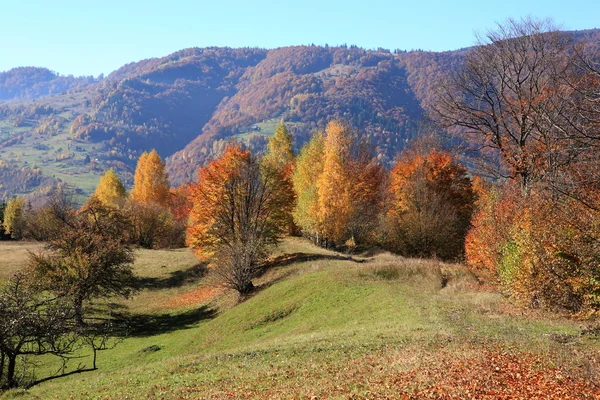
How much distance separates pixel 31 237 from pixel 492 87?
339 feet

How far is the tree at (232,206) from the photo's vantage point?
47.6 metres

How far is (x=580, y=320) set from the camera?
21484 mm

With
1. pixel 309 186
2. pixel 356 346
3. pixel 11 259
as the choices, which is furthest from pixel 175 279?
pixel 356 346

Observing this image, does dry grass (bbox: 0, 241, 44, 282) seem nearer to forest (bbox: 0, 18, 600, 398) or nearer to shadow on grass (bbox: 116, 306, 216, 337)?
forest (bbox: 0, 18, 600, 398)

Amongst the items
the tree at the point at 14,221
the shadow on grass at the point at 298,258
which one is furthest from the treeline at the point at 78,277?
the shadow on grass at the point at 298,258

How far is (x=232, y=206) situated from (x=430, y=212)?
79.6 feet

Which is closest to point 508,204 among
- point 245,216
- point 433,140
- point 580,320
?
point 580,320

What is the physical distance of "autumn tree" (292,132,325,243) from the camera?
5628 cm

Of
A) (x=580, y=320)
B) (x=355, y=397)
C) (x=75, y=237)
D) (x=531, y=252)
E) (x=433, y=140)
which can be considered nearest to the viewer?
(x=355, y=397)

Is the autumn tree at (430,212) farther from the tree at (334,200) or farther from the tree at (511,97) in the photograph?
the tree at (511,97)

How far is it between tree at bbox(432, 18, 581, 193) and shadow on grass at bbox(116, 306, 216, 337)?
2881 centimetres

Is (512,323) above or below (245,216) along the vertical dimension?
below

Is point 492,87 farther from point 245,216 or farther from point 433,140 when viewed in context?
point 433,140

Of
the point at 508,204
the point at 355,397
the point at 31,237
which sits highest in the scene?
the point at 508,204
